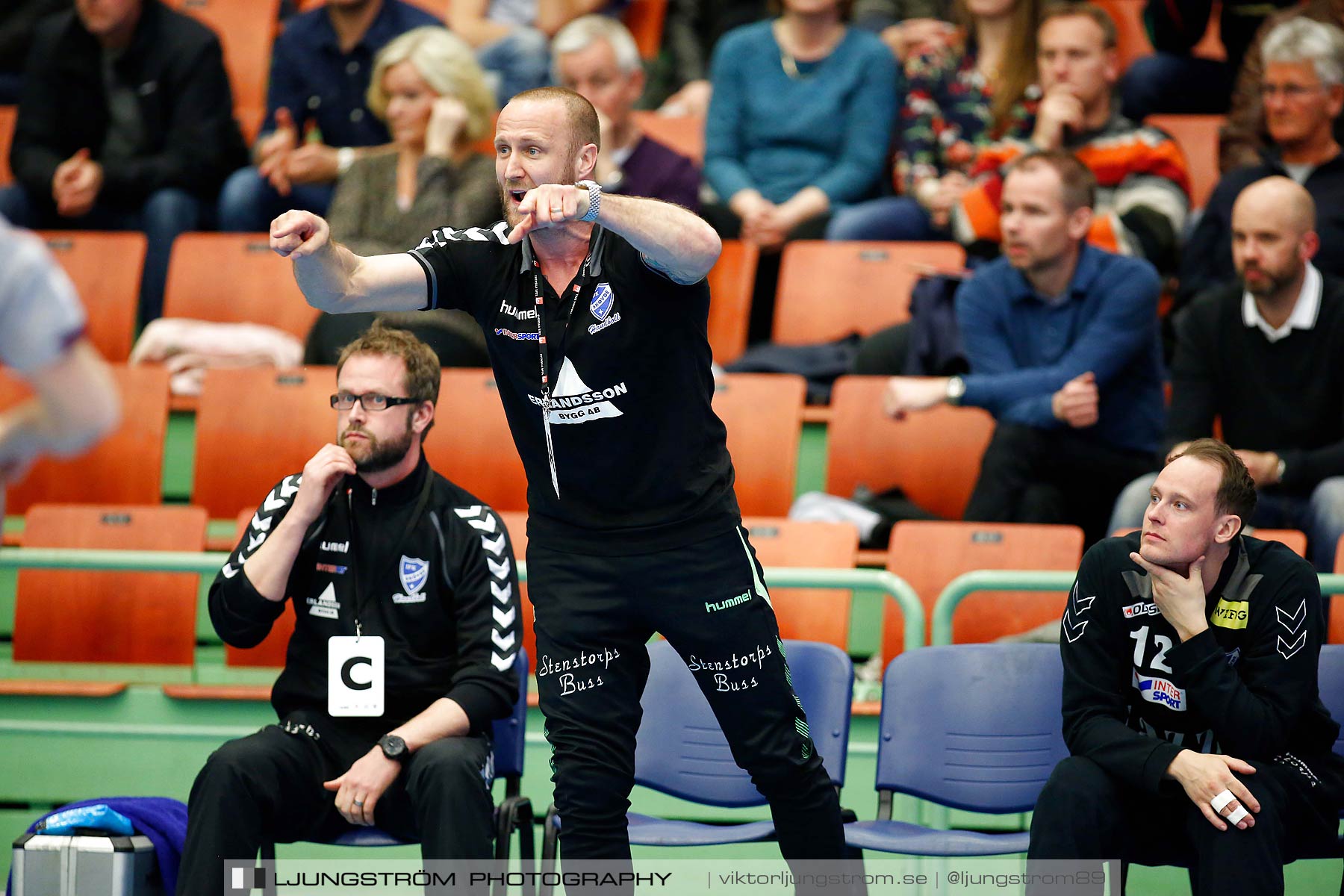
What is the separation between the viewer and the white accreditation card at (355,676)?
370cm

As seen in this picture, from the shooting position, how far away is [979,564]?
4590 millimetres

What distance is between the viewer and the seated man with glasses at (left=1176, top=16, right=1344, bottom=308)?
18.7 ft

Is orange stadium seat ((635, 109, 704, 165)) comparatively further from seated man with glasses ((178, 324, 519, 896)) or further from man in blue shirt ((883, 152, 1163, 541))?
seated man with glasses ((178, 324, 519, 896))

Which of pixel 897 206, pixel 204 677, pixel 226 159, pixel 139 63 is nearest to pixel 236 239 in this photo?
pixel 226 159

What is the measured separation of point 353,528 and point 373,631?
0.28 meters

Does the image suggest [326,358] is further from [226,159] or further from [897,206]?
[897,206]

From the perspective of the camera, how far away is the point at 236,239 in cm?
633

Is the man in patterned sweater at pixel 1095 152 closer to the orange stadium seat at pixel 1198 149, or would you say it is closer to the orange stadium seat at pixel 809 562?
the orange stadium seat at pixel 1198 149

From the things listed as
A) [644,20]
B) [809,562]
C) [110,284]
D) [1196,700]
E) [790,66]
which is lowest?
[1196,700]

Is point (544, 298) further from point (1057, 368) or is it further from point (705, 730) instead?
point (1057, 368)

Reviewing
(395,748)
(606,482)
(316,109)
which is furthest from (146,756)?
(316,109)

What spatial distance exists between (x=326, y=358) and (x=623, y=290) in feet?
9.69

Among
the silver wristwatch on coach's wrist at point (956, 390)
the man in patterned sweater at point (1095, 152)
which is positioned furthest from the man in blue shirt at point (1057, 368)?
the man in patterned sweater at point (1095, 152)

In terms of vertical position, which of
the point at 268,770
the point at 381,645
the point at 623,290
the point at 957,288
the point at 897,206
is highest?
the point at 897,206
